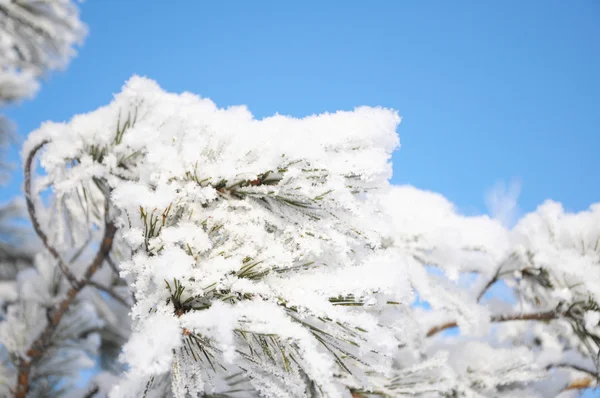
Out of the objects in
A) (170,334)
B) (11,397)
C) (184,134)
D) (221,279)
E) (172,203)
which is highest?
(184,134)

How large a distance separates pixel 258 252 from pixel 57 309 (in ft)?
4.06

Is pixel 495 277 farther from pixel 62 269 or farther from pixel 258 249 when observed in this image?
pixel 62 269

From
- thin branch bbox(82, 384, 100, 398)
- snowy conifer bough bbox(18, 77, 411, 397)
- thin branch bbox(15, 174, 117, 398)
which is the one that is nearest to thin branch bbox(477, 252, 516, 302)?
snowy conifer bough bbox(18, 77, 411, 397)

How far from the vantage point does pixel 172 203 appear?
734 mm

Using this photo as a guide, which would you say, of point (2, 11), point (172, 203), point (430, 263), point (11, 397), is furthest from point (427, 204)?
point (2, 11)

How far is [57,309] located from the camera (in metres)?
1.52

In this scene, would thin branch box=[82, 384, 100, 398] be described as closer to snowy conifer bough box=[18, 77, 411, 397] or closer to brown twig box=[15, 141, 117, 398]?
brown twig box=[15, 141, 117, 398]

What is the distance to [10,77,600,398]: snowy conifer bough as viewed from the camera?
0.62 metres

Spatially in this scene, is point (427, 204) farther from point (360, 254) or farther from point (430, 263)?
point (360, 254)

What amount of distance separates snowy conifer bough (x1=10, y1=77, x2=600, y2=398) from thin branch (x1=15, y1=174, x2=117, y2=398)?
0.01m

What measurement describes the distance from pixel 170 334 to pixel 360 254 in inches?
16.9

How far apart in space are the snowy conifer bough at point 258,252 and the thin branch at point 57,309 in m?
0.01

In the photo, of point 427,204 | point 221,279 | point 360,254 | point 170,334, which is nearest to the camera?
point 170,334

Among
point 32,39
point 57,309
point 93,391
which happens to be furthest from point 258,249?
point 32,39
